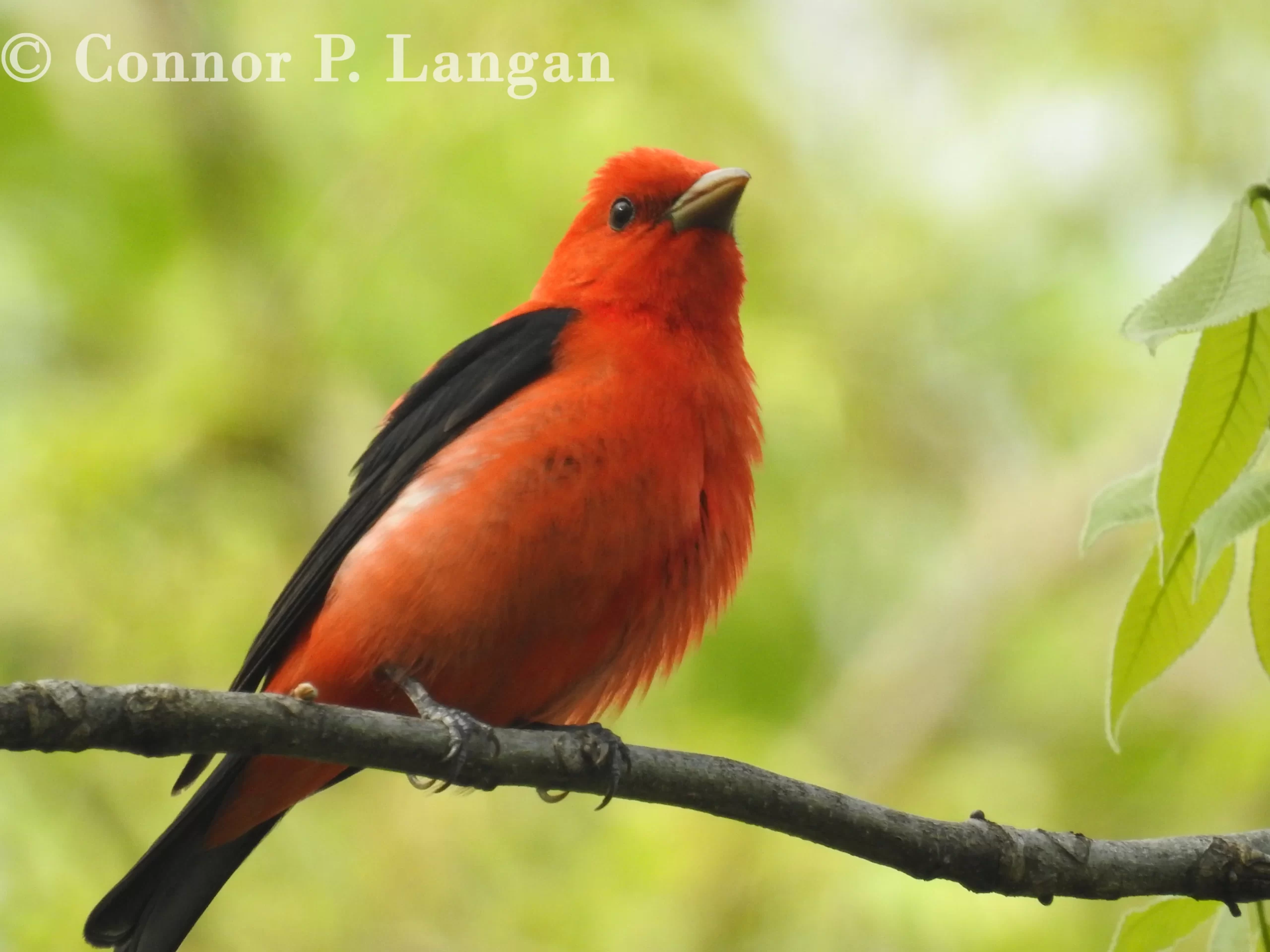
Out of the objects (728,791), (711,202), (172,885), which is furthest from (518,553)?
(711,202)

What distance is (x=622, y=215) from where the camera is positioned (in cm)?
477

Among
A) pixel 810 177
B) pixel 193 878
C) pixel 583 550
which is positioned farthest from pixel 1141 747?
pixel 193 878

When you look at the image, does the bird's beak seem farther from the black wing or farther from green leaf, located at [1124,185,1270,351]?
→ green leaf, located at [1124,185,1270,351]

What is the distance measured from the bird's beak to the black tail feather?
2.20 metres

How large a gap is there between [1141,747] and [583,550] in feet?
14.2

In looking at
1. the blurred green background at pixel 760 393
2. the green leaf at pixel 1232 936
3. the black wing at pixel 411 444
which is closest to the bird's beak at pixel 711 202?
the black wing at pixel 411 444

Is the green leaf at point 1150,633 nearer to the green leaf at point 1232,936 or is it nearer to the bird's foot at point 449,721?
the green leaf at point 1232,936

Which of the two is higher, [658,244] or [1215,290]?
[658,244]

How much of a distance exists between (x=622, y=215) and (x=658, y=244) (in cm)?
26

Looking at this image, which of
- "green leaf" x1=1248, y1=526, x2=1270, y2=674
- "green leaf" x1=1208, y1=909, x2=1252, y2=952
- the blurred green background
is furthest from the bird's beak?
"green leaf" x1=1208, y1=909, x2=1252, y2=952

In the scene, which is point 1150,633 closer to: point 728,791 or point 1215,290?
point 1215,290

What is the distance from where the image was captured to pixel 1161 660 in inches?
95.0

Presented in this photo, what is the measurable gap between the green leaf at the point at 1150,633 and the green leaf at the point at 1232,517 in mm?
171

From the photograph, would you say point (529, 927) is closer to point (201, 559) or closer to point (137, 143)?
point (201, 559)
